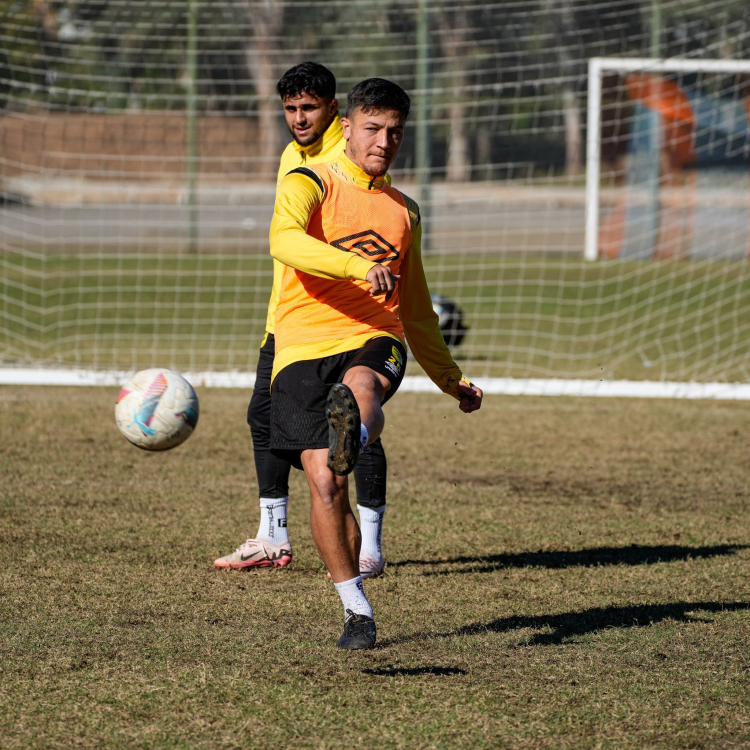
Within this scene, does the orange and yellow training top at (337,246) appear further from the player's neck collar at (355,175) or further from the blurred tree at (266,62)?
the blurred tree at (266,62)

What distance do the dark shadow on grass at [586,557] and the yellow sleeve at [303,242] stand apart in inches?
77.2

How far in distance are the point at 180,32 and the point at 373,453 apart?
12279mm

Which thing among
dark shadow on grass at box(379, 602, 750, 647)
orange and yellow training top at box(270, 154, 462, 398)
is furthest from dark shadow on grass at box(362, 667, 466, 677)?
orange and yellow training top at box(270, 154, 462, 398)

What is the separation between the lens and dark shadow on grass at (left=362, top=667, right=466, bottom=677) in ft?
12.8

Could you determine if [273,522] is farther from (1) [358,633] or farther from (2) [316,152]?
(2) [316,152]

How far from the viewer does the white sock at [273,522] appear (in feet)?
18.1

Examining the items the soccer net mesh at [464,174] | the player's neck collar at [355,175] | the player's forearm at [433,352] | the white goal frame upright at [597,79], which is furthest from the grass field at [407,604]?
the white goal frame upright at [597,79]

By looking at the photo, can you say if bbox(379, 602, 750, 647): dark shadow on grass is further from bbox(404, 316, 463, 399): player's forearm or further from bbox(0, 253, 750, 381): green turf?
bbox(0, 253, 750, 381): green turf

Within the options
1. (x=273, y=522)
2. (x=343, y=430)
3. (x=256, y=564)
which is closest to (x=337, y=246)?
(x=343, y=430)

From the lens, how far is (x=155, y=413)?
18.2ft

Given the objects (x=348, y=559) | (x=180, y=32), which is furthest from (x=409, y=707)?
(x=180, y=32)

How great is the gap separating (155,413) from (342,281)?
160 cm

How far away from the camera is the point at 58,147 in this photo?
2802 centimetres

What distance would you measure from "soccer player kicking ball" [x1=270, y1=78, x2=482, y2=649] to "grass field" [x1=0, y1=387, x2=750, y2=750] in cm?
47
